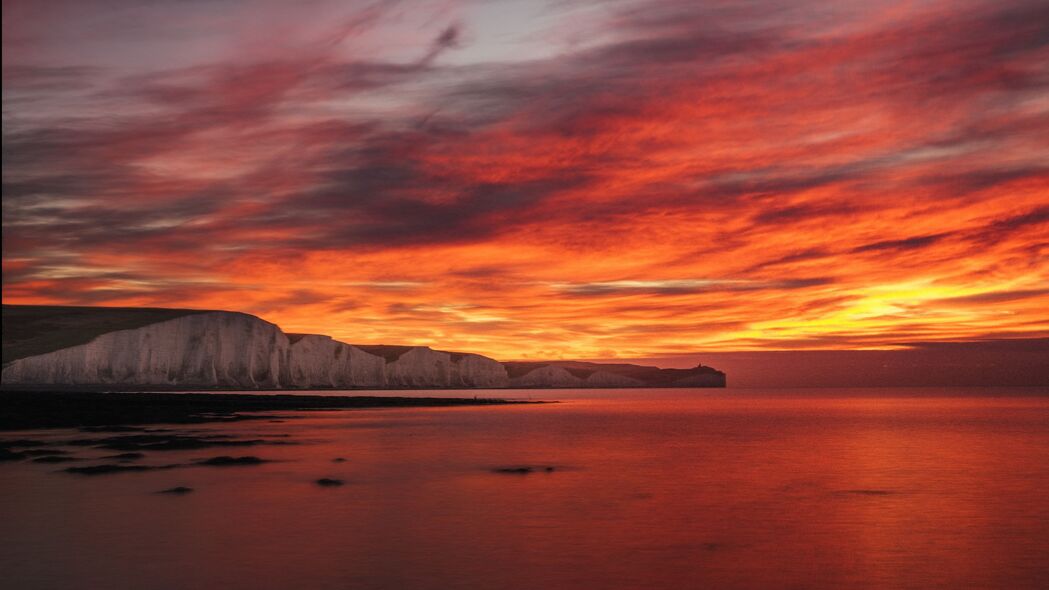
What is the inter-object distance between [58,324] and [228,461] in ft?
404

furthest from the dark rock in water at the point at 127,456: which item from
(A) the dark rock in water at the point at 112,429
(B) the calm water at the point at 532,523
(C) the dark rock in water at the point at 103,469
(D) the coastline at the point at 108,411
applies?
(D) the coastline at the point at 108,411

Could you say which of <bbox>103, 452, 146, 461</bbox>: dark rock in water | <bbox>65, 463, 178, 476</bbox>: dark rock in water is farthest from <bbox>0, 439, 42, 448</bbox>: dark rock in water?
<bbox>65, 463, 178, 476</bbox>: dark rock in water

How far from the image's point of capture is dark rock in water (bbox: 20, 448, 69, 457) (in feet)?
111

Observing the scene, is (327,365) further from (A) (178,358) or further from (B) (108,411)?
(B) (108,411)

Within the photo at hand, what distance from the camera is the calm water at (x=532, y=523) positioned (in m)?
16.9

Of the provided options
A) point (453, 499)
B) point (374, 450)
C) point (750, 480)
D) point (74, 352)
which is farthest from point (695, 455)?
point (74, 352)

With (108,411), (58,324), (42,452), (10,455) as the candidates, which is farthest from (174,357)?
(10,455)

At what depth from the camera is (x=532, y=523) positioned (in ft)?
73.2

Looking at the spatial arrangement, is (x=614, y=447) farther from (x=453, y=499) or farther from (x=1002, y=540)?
(x=1002, y=540)

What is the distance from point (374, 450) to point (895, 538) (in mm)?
26557

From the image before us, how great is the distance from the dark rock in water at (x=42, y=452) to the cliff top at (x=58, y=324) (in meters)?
99.6

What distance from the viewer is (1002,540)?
20.6 m

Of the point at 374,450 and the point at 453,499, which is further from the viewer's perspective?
the point at 374,450

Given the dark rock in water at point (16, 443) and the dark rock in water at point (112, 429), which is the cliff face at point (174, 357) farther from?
the dark rock in water at point (16, 443)
